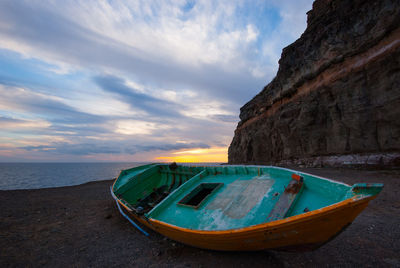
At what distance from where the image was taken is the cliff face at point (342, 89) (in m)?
12.0

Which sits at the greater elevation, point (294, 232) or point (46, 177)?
point (294, 232)

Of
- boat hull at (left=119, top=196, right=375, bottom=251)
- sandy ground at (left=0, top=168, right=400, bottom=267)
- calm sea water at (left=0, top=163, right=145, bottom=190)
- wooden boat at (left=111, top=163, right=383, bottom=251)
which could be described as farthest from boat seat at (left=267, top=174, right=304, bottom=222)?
calm sea water at (left=0, top=163, right=145, bottom=190)

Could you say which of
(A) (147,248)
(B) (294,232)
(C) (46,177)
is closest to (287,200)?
(B) (294,232)

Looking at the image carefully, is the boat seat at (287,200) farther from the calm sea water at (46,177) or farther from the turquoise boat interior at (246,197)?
the calm sea water at (46,177)

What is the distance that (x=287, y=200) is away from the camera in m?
3.39

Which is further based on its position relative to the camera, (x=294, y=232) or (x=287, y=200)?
(x=287, y=200)

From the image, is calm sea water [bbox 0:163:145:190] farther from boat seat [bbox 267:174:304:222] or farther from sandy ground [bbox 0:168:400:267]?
boat seat [bbox 267:174:304:222]

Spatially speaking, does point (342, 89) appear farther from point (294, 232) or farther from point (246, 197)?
point (294, 232)

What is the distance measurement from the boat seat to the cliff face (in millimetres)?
12863

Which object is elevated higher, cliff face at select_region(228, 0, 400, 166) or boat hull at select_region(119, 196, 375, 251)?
cliff face at select_region(228, 0, 400, 166)

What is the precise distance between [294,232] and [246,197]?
1560 millimetres

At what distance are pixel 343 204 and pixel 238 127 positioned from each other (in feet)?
119

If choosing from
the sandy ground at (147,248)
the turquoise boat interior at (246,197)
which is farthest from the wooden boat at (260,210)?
the sandy ground at (147,248)

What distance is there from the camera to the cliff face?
11984 millimetres
